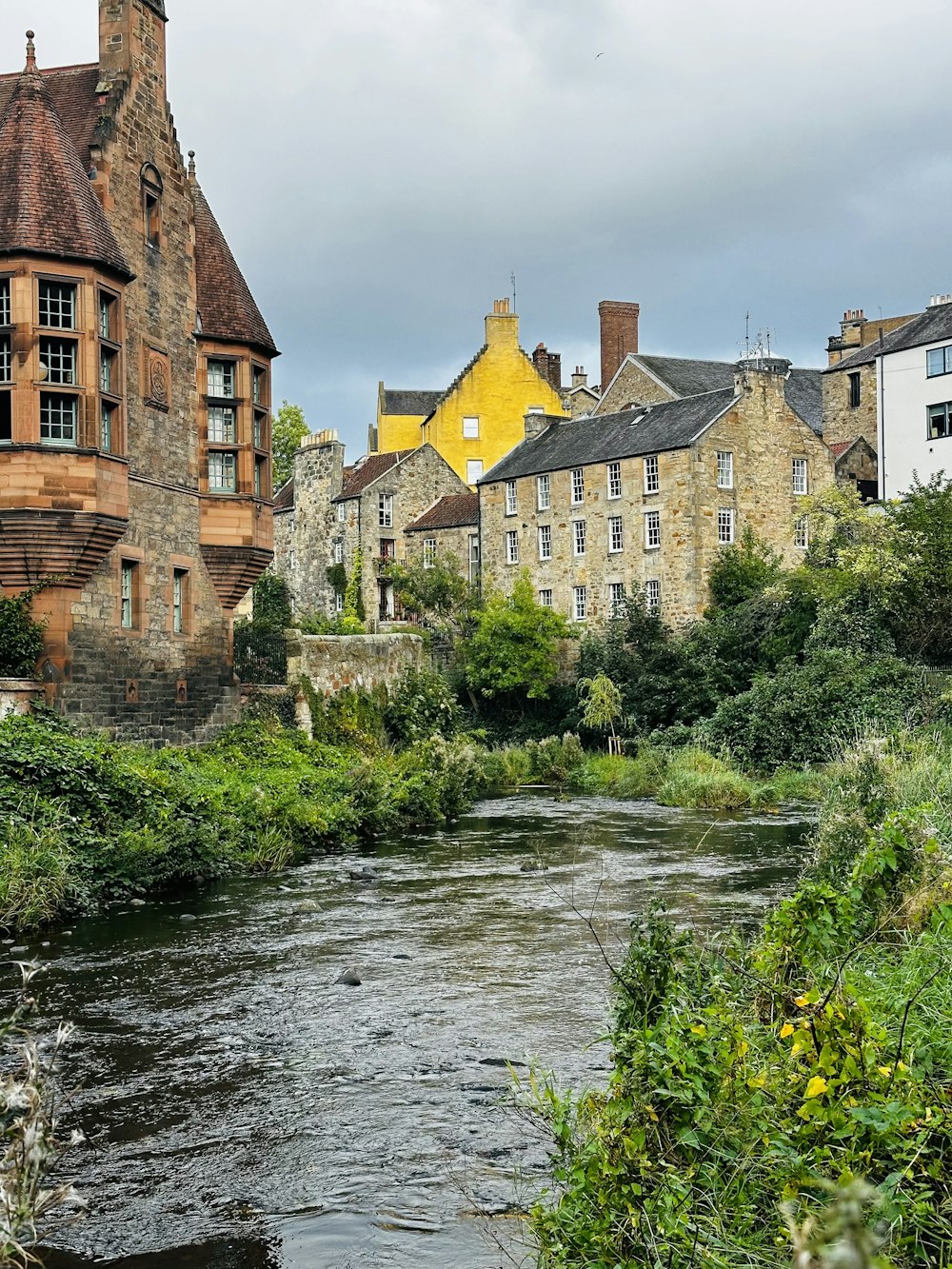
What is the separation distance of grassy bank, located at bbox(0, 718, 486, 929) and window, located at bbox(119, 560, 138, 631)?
2.48 metres

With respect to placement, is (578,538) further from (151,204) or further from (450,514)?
(151,204)

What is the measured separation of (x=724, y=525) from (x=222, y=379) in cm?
2156

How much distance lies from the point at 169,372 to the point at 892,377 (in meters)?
27.6

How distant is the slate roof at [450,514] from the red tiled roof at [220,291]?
86.1 ft

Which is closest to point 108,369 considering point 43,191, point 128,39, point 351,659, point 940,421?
point 43,191

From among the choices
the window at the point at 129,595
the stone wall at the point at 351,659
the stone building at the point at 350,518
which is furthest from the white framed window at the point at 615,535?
the window at the point at 129,595

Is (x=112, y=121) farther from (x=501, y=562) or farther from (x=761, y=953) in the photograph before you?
(x=501, y=562)

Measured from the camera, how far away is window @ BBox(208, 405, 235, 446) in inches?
1083

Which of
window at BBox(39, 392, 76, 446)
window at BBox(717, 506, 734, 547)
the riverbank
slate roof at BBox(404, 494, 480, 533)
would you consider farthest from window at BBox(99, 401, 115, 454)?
slate roof at BBox(404, 494, 480, 533)

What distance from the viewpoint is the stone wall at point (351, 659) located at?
3031cm

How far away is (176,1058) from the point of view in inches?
409

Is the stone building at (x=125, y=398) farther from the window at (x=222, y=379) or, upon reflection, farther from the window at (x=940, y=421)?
the window at (x=940, y=421)

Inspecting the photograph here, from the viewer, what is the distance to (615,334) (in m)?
58.2

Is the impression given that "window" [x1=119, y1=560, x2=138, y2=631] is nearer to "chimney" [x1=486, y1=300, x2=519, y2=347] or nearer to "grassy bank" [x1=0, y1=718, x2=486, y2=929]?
"grassy bank" [x1=0, y1=718, x2=486, y2=929]
